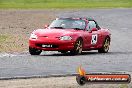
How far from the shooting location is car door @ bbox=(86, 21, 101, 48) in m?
24.8

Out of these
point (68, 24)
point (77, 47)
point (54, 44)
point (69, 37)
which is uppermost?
point (68, 24)

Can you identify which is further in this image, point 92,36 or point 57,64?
point 92,36

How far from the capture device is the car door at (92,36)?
81.2 feet

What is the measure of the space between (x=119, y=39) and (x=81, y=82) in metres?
21.4

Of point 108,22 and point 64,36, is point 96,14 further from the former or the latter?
point 64,36

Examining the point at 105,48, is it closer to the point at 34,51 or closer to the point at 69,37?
the point at 69,37

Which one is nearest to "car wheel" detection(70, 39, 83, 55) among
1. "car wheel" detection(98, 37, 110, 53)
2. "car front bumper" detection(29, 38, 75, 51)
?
"car front bumper" detection(29, 38, 75, 51)

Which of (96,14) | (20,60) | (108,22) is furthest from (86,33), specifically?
(96,14)

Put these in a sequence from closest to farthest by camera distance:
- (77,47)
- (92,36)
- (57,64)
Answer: (57,64) < (77,47) < (92,36)

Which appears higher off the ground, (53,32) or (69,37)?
(53,32)

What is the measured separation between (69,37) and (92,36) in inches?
75.7

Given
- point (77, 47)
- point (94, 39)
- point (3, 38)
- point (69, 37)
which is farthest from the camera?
point (3, 38)

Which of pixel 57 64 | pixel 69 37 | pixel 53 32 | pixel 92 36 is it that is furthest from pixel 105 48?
pixel 57 64

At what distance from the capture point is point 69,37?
917 inches
